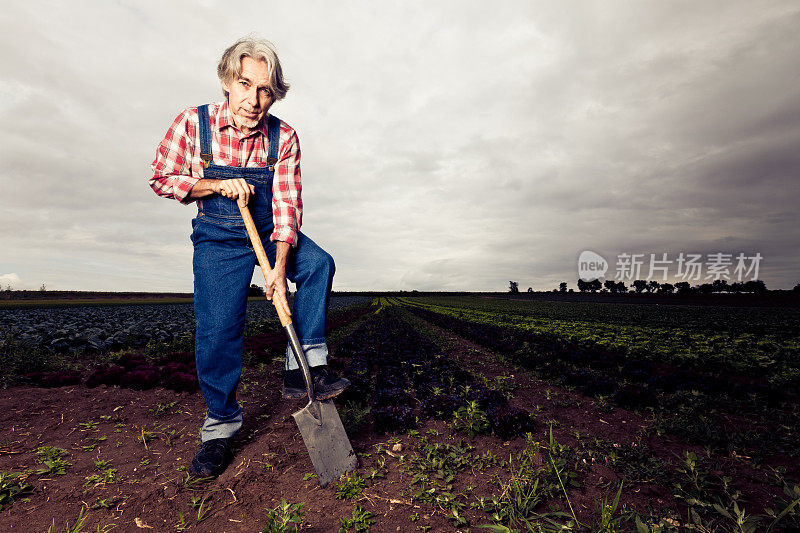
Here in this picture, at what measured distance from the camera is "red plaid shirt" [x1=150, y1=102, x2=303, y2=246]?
2.71 metres

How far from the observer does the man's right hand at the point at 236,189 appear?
2705 millimetres

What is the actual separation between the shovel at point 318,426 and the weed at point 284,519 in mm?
340

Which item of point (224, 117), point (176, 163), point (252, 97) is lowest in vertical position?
point (176, 163)

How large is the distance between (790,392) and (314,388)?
687 cm

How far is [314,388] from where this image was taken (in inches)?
A: 106

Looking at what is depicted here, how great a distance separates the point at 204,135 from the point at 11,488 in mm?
2886

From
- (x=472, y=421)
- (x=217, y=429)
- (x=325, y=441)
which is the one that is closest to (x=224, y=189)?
(x=217, y=429)

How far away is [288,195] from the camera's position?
296cm

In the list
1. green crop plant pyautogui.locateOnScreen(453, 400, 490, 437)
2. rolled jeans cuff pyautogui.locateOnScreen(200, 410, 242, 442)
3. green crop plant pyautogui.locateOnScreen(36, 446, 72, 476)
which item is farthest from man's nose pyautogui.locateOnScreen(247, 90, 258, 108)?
green crop plant pyautogui.locateOnScreen(453, 400, 490, 437)

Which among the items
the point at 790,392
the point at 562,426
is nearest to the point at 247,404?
the point at 562,426

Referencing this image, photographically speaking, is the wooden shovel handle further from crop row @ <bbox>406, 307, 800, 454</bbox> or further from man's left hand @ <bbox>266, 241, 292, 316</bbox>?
crop row @ <bbox>406, 307, 800, 454</bbox>

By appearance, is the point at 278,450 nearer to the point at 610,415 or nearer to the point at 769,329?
the point at 610,415

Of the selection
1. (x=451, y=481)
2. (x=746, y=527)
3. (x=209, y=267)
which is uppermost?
(x=209, y=267)

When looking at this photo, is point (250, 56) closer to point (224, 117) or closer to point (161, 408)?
point (224, 117)
